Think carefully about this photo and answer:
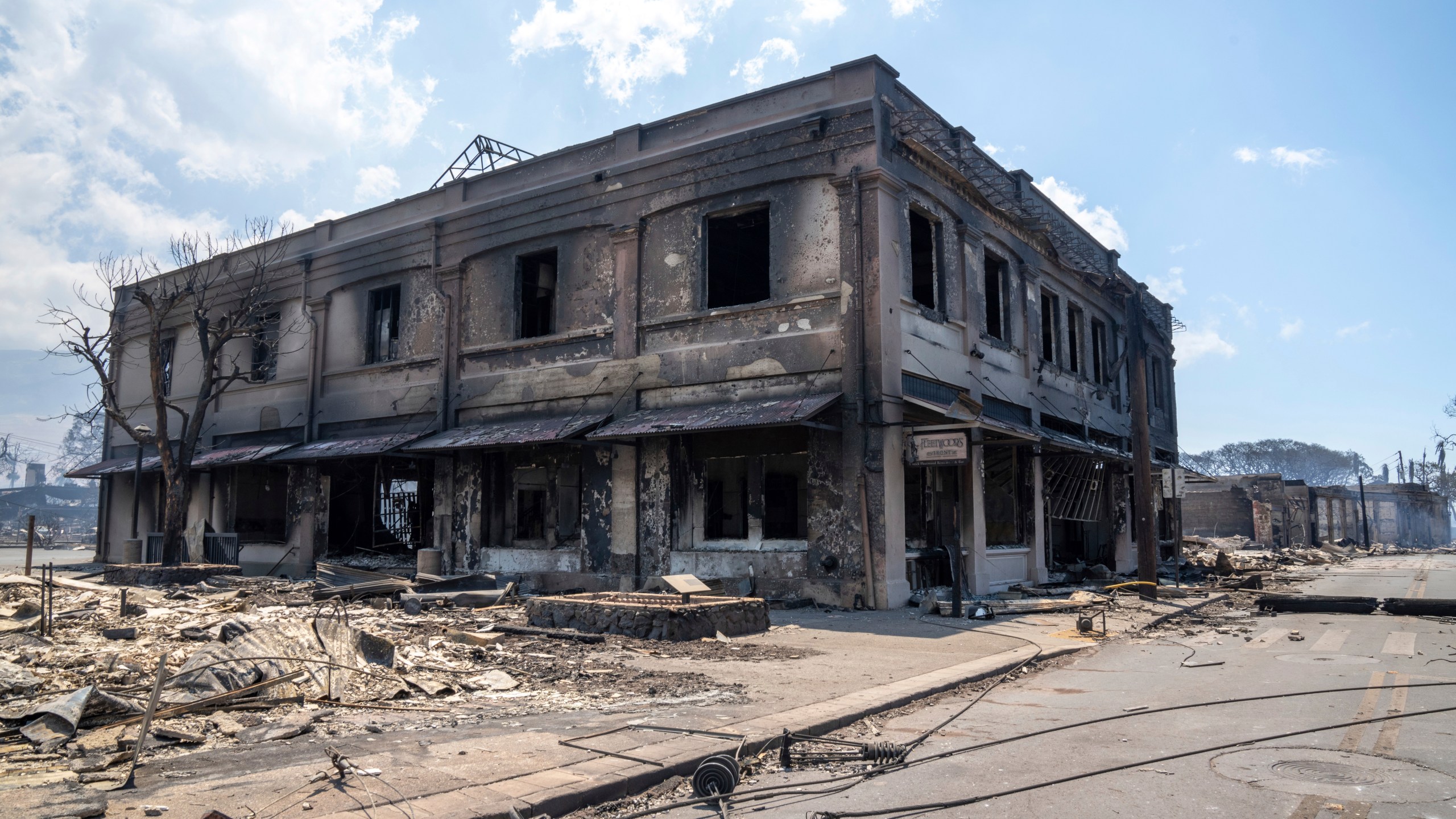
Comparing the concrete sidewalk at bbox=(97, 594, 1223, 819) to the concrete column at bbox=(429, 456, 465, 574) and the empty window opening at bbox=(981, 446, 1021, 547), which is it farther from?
the concrete column at bbox=(429, 456, 465, 574)

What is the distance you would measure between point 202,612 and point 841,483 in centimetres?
924

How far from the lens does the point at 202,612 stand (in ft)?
38.8

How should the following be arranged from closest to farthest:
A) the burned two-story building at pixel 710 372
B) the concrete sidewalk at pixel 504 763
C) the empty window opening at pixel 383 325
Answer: the concrete sidewalk at pixel 504 763 < the burned two-story building at pixel 710 372 < the empty window opening at pixel 383 325

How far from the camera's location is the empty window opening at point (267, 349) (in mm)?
24859

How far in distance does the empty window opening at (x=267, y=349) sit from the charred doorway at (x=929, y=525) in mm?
17226

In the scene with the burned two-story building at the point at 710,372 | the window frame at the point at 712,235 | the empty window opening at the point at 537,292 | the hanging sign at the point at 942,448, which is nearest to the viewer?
the hanging sign at the point at 942,448

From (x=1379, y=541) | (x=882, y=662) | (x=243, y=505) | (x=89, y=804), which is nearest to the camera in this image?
(x=89, y=804)

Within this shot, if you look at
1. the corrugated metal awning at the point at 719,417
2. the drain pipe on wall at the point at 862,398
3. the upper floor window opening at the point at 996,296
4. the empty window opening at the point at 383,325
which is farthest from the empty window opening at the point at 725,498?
the empty window opening at the point at 383,325

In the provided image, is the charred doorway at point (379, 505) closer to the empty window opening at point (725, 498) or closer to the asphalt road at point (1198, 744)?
the empty window opening at point (725, 498)

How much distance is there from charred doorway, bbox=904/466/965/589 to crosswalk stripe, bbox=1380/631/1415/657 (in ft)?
20.6

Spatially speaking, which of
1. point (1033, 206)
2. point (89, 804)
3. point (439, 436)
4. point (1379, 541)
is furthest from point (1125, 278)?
point (1379, 541)

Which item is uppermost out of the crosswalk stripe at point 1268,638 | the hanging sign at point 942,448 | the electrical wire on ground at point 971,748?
the hanging sign at point 942,448

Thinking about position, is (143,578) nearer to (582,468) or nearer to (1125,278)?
(582,468)

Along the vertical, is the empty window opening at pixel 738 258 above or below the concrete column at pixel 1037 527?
above
